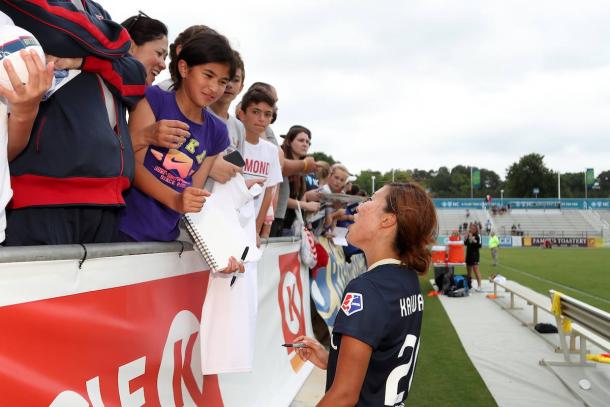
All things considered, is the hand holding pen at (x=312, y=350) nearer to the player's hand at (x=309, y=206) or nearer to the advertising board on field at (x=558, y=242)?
the player's hand at (x=309, y=206)

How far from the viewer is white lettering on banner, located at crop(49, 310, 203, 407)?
1772 mm

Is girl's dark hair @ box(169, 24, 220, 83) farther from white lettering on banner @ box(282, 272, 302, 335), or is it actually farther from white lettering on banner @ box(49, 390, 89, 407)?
white lettering on banner @ box(282, 272, 302, 335)

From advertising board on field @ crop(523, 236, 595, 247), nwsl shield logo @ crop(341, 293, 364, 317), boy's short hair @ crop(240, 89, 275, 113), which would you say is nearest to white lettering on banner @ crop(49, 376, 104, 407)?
nwsl shield logo @ crop(341, 293, 364, 317)

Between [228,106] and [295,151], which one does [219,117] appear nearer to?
[228,106]

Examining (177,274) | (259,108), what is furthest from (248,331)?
(259,108)

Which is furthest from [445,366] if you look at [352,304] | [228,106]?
[352,304]

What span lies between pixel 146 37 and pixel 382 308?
6.57 feet

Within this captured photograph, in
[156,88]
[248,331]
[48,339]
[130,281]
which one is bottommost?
[248,331]

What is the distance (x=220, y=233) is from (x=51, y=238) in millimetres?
804

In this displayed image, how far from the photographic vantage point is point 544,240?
51.4m

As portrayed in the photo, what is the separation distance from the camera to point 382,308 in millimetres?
1805

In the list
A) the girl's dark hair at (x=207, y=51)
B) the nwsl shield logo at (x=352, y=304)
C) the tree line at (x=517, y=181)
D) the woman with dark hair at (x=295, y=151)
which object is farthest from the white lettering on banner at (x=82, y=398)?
the tree line at (x=517, y=181)

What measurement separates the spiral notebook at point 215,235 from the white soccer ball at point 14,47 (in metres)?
1.11

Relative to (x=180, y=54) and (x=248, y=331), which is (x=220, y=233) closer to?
(x=248, y=331)
